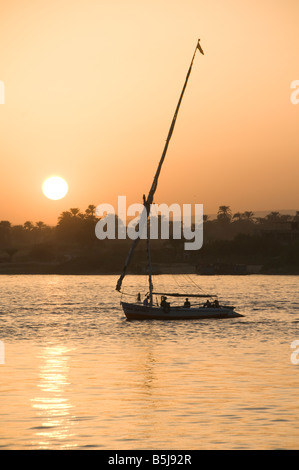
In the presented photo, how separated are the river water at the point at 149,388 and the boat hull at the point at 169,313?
3.23 meters

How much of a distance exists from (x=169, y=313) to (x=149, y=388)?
4158cm

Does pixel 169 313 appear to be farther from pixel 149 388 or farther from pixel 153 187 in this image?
pixel 149 388

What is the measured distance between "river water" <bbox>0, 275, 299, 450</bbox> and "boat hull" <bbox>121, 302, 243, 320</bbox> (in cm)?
323

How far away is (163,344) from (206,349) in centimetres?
514

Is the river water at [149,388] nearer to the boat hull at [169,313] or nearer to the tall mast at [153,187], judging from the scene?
the boat hull at [169,313]

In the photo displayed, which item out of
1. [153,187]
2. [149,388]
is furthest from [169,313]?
[149,388]

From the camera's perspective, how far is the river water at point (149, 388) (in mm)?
27312

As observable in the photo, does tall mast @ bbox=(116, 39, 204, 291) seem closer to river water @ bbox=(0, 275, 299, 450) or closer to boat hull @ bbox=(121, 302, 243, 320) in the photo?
boat hull @ bbox=(121, 302, 243, 320)

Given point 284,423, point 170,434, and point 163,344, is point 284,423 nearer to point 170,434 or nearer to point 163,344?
point 170,434

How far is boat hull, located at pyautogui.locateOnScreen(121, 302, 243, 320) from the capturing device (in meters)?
79.3

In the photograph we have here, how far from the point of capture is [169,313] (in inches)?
3130

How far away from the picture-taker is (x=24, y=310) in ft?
354
